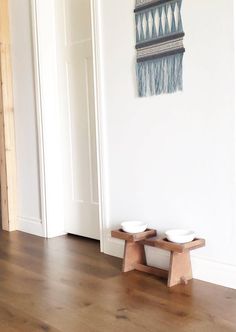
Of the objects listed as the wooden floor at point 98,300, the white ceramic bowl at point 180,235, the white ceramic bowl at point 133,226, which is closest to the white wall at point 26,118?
the wooden floor at point 98,300

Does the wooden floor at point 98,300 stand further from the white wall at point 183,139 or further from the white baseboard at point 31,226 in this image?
the white baseboard at point 31,226

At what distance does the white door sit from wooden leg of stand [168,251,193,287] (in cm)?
105

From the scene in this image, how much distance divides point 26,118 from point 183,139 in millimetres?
1651

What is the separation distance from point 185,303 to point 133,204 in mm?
817

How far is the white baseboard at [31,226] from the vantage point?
3.57 metres

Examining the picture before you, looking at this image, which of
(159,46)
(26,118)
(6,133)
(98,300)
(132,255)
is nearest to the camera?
(98,300)

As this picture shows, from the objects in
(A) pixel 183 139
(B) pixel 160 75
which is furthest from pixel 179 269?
(B) pixel 160 75

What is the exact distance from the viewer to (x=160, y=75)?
2.48 meters

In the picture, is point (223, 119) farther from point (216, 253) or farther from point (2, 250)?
point (2, 250)

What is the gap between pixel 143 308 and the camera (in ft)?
6.58

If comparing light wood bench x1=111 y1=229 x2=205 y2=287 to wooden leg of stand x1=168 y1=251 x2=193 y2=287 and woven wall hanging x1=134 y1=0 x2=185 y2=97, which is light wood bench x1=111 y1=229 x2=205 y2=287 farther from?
woven wall hanging x1=134 y1=0 x2=185 y2=97

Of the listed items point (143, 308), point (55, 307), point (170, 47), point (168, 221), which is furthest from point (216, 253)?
point (170, 47)

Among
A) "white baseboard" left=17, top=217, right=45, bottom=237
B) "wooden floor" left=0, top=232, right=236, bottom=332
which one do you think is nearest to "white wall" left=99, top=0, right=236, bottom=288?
"wooden floor" left=0, top=232, right=236, bottom=332

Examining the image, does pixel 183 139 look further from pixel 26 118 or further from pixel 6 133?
pixel 6 133
